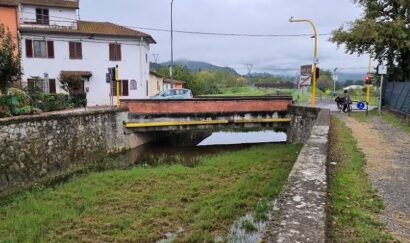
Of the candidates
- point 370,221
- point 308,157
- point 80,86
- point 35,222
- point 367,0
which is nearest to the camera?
point 370,221

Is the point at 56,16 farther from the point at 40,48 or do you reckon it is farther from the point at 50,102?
the point at 50,102

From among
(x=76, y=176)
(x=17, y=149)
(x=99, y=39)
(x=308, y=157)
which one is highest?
(x=99, y=39)

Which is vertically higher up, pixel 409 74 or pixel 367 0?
pixel 367 0

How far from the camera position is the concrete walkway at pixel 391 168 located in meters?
5.54

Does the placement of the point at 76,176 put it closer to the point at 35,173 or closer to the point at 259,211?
the point at 35,173

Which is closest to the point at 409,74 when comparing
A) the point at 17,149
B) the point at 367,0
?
the point at 367,0

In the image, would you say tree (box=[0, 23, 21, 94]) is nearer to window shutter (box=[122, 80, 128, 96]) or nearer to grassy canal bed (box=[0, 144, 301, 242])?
grassy canal bed (box=[0, 144, 301, 242])

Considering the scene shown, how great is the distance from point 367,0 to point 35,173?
22.5m

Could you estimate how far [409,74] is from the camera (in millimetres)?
24922

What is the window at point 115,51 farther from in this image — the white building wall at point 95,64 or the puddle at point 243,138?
the puddle at point 243,138

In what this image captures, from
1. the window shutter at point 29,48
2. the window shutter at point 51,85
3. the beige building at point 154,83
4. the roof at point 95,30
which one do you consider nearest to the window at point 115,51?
the roof at point 95,30

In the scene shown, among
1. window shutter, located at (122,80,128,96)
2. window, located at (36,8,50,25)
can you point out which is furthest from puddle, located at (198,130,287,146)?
window, located at (36,8,50,25)

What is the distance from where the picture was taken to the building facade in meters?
30.7

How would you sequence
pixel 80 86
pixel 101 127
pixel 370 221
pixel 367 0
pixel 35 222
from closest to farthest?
pixel 370 221 < pixel 35 222 < pixel 101 127 < pixel 367 0 < pixel 80 86
